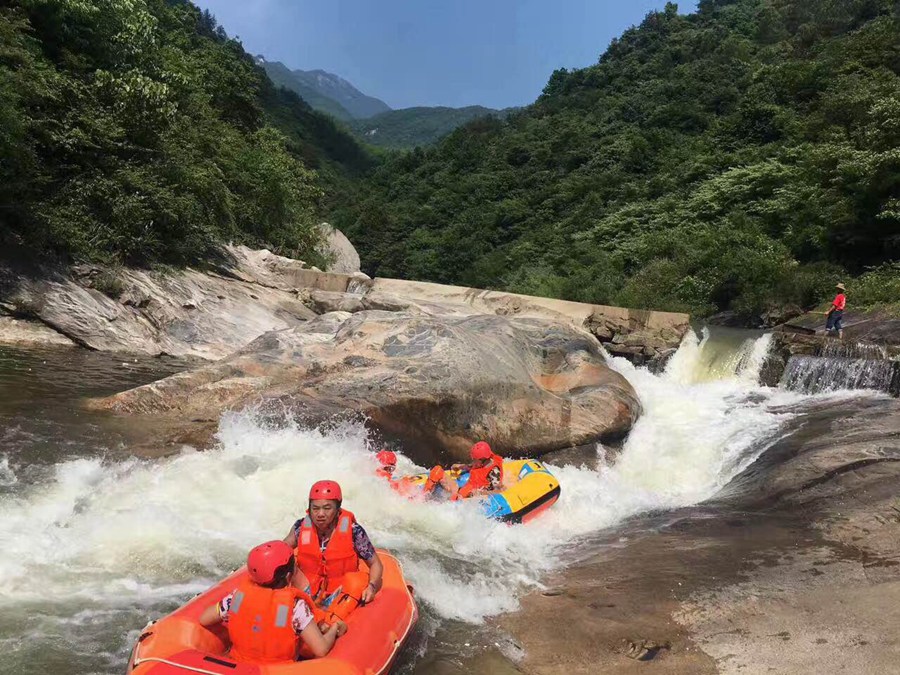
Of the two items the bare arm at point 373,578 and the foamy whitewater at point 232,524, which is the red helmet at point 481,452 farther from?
the bare arm at point 373,578

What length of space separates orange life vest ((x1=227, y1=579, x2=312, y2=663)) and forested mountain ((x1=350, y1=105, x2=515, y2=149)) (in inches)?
4811

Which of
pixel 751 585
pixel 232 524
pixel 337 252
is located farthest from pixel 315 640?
pixel 337 252

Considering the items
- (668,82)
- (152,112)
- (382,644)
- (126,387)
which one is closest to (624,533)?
(382,644)

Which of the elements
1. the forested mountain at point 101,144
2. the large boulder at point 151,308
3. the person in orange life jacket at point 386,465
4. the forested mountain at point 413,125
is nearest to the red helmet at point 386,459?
the person in orange life jacket at point 386,465

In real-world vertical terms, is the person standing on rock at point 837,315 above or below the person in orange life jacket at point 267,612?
above

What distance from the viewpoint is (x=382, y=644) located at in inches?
150

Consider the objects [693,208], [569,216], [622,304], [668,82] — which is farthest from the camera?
[668,82]

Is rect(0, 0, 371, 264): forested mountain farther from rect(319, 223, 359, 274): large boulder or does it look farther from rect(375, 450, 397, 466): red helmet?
rect(375, 450, 397, 466): red helmet

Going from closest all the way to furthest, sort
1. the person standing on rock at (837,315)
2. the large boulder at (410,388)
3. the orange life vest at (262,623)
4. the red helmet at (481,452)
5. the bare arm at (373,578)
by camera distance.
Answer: the orange life vest at (262,623) → the bare arm at (373,578) → the red helmet at (481,452) → the large boulder at (410,388) → the person standing on rock at (837,315)

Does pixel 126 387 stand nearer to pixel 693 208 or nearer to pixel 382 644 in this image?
pixel 382 644

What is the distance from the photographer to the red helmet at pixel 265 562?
3.28 m

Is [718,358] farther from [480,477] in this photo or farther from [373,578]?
[373,578]

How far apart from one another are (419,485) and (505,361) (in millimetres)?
3236

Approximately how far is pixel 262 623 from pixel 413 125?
15256 centimetres
